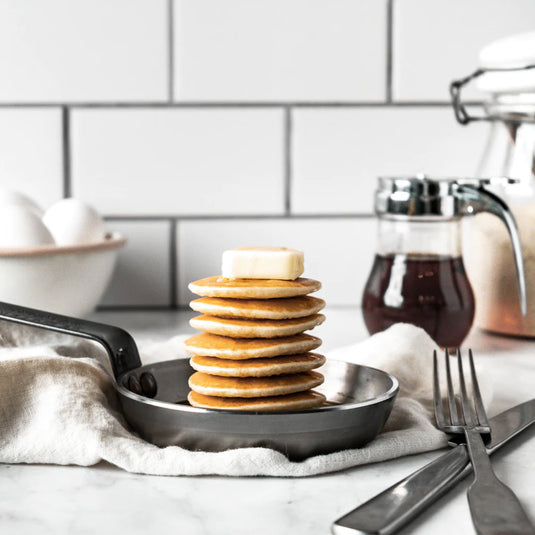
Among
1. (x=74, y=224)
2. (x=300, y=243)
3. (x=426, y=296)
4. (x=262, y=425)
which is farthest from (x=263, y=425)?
(x=300, y=243)

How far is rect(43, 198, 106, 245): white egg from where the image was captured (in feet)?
3.20

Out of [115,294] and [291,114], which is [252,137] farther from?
[115,294]

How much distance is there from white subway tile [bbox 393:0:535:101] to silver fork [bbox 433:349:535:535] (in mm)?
640

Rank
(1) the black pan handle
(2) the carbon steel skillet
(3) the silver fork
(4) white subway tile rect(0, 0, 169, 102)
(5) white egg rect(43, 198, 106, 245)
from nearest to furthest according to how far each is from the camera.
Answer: (3) the silver fork → (2) the carbon steel skillet → (1) the black pan handle → (5) white egg rect(43, 198, 106, 245) → (4) white subway tile rect(0, 0, 169, 102)

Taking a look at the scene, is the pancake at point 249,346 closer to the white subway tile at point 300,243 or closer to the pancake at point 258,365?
the pancake at point 258,365

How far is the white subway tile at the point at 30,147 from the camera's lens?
45.0 inches

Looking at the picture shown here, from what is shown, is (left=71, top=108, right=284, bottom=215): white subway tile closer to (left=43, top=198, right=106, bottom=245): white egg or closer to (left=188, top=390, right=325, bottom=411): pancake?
(left=43, top=198, right=106, bottom=245): white egg

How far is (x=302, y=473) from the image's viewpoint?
521 millimetres

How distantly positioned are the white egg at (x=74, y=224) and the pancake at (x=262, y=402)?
45 centimetres

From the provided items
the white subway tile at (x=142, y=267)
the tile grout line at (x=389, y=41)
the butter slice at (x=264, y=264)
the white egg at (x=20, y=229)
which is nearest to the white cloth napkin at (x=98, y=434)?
the butter slice at (x=264, y=264)

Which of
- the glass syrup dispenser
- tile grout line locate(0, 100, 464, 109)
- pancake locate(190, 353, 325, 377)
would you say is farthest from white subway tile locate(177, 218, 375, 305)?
pancake locate(190, 353, 325, 377)

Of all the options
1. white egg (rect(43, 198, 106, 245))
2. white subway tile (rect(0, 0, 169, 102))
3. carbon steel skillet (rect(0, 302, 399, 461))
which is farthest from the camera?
white subway tile (rect(0, 0, 169, 102))

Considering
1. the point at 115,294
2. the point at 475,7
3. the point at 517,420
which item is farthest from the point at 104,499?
the point at 475,7

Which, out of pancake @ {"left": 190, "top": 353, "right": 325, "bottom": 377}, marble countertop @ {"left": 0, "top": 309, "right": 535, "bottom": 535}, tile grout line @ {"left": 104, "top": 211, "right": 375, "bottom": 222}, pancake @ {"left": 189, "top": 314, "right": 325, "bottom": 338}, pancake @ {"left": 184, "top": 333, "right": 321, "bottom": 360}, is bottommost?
marble countertop @ {"left": 0, "top": 309, "right": 535, "bottom": 535}
